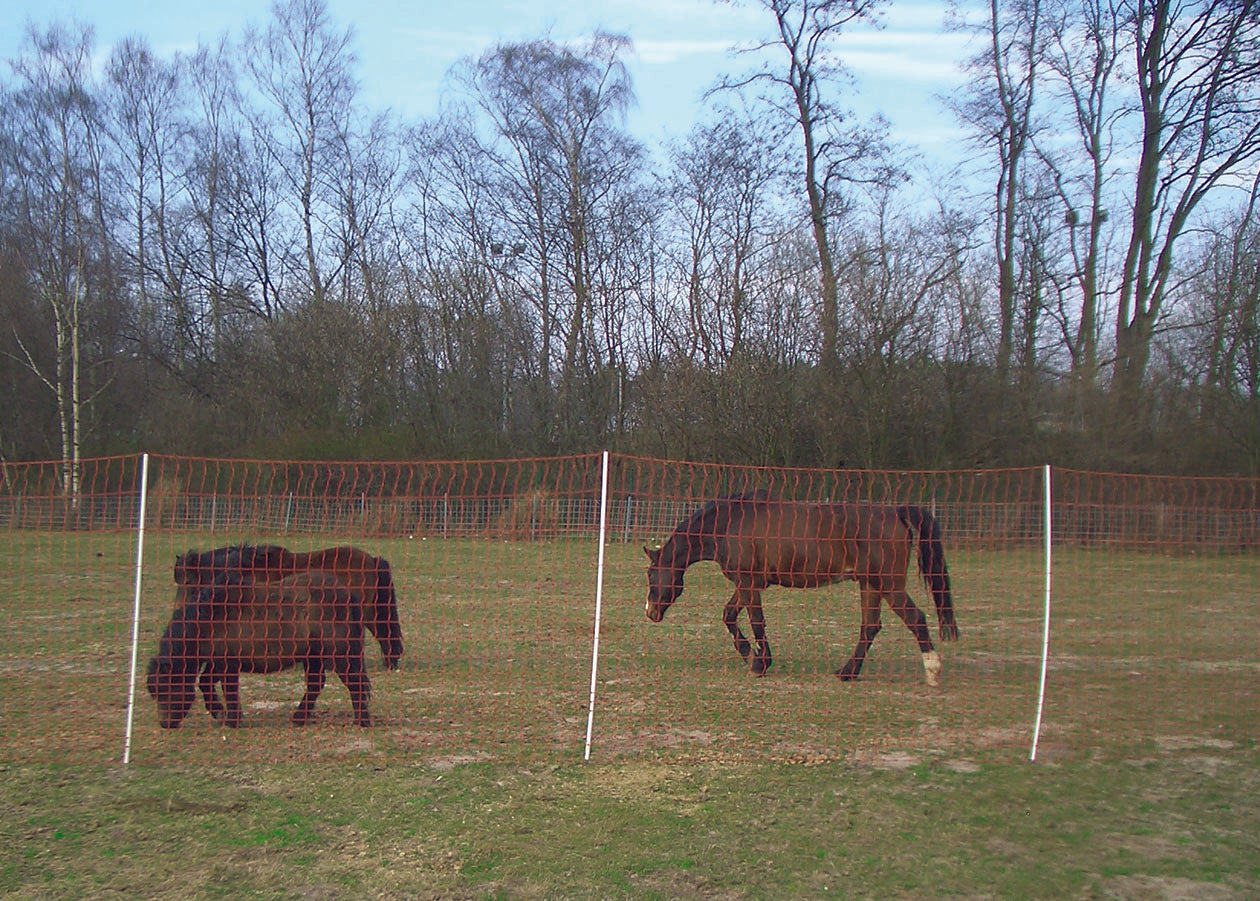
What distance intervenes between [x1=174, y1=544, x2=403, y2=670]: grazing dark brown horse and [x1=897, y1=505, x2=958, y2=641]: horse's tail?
3.99 meters

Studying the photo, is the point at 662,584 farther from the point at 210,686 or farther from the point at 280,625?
the point at 210,686

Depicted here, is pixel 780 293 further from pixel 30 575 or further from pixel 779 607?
pixel 30 575

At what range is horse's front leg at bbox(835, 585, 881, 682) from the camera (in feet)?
24.0

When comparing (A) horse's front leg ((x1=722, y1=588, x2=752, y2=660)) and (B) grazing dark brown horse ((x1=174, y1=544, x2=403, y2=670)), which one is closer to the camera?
(B) grazing dark brown horse ((x1=174, y1=544, x2=403, y2=670))

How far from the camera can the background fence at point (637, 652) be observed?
5.74 meters

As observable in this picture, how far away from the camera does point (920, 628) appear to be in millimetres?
7234

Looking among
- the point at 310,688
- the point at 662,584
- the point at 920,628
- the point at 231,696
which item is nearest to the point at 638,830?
the point at 310,688

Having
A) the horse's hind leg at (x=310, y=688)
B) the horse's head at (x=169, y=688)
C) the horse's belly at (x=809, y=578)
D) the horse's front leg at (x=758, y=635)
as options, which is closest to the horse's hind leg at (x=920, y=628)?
the horse's belly at (x=809, y=578)

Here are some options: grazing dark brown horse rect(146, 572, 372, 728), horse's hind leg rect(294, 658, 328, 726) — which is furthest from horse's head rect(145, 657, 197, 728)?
horse's hind leg rect(294, 658, 328, 726)

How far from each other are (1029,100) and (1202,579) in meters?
20.0

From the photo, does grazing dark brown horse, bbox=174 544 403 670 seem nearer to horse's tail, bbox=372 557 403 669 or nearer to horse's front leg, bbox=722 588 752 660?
horse's tail, bbox=372 557 403 669

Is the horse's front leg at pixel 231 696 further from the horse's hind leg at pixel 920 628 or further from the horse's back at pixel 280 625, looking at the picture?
the horse's hind leg at pixel 920 628

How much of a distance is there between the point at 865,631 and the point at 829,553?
672 mm

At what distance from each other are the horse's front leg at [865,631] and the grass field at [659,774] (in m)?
0.25
